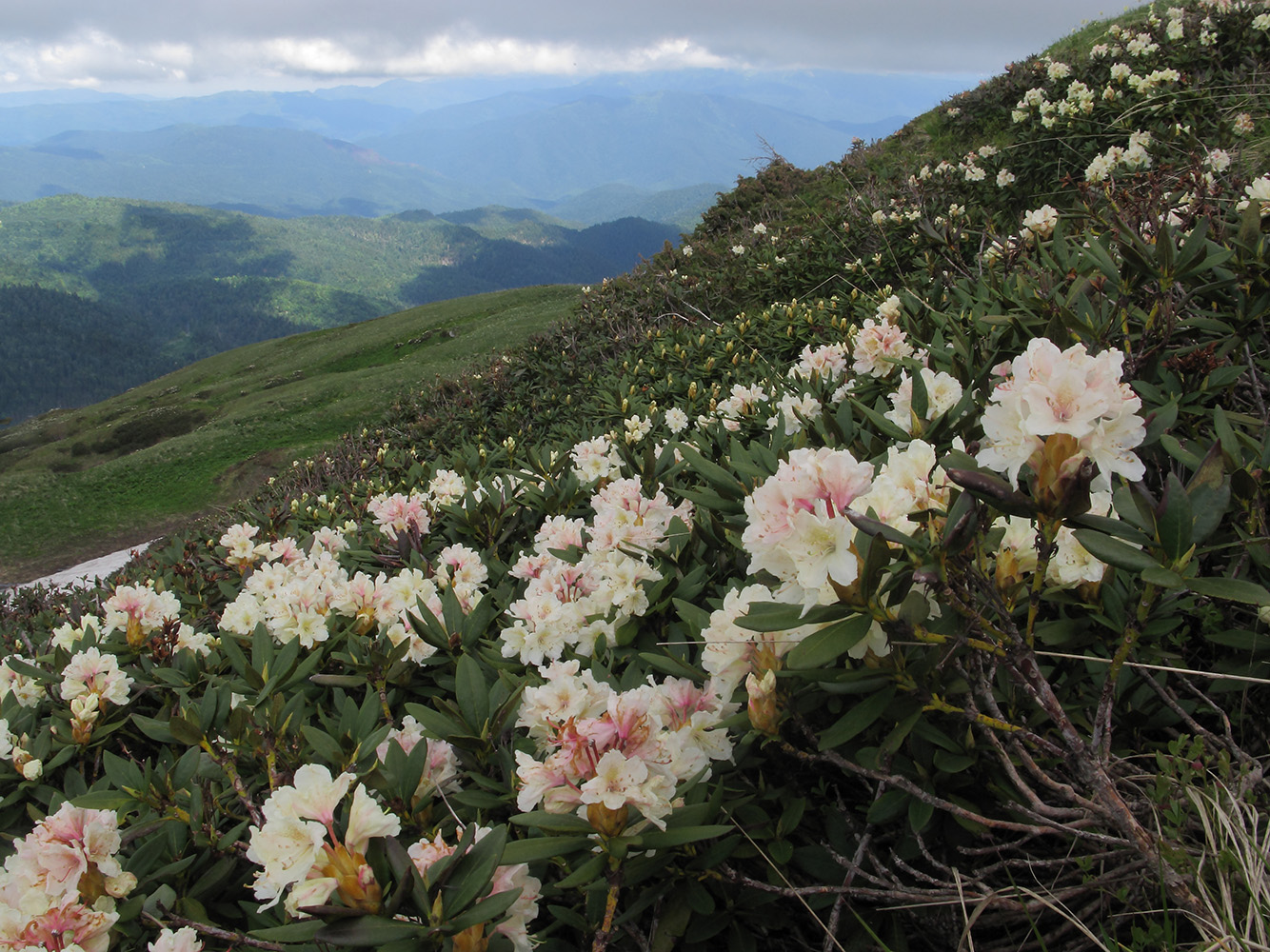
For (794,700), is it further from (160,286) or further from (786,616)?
(160,286)

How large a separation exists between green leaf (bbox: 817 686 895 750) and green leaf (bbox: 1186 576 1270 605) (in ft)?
1.54

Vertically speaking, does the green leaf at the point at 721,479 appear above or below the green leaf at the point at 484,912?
above

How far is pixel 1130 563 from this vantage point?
3.48 feet

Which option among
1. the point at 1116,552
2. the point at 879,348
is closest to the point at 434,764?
the point at 1116,552

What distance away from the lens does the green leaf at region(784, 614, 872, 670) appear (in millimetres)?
1119

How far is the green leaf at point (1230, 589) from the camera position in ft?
3.28

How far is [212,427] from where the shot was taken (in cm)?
2573

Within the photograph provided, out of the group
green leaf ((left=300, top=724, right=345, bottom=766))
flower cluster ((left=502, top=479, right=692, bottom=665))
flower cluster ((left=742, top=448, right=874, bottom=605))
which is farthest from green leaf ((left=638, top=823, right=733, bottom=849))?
green leaf ((left=300, top=724, right=345, bottom=766))

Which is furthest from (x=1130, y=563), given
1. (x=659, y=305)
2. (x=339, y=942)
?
(x=659, y=305)

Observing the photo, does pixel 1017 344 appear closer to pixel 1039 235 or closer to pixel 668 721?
pixel 1039 235

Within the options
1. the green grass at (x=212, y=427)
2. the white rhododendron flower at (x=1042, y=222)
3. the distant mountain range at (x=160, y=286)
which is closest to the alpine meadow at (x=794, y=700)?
the white rhododendron flower at (x=1042, y=222)

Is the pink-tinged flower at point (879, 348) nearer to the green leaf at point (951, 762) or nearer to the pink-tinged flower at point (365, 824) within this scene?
the green leaf at point (951, 762)

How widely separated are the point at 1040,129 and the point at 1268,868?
753 cm

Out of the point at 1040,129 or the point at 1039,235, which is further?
the point at 1040,129
